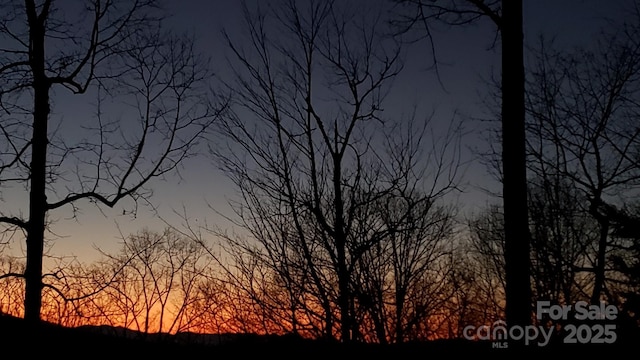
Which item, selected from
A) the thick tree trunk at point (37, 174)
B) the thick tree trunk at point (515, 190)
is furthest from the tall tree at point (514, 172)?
the thick tree trunk at point (37, 174)

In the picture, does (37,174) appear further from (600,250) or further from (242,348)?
(600,250)

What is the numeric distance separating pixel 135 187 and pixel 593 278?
11.5 meters

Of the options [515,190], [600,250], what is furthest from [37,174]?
[600,250]

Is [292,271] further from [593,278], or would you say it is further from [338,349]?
[593,278]

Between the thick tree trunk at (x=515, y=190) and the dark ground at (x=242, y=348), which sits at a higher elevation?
the thick tree trunk at (x=515, y=190)

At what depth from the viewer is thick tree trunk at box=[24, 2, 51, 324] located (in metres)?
8.75

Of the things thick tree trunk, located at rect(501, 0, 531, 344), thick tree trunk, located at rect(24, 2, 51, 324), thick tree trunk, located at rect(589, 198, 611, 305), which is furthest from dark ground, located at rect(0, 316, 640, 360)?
Result: thick tree trunk, located at rect(589, 198, 611, 305)

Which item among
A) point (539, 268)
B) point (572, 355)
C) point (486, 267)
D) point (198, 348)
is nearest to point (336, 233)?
point (198, 348)

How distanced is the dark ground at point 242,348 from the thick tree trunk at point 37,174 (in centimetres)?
89

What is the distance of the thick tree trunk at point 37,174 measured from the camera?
8.75m

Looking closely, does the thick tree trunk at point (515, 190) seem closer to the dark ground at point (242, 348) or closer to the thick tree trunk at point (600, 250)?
the dark ground at point (242, 348)

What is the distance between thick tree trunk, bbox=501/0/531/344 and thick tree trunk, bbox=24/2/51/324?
245 inches

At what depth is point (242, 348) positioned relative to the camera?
7383 mm

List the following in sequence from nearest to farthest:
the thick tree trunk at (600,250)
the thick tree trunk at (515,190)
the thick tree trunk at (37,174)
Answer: the thick tree trunk at (515,190)
the thick tree trunk at (37,174)
the thick tree trunk at (600,250)
